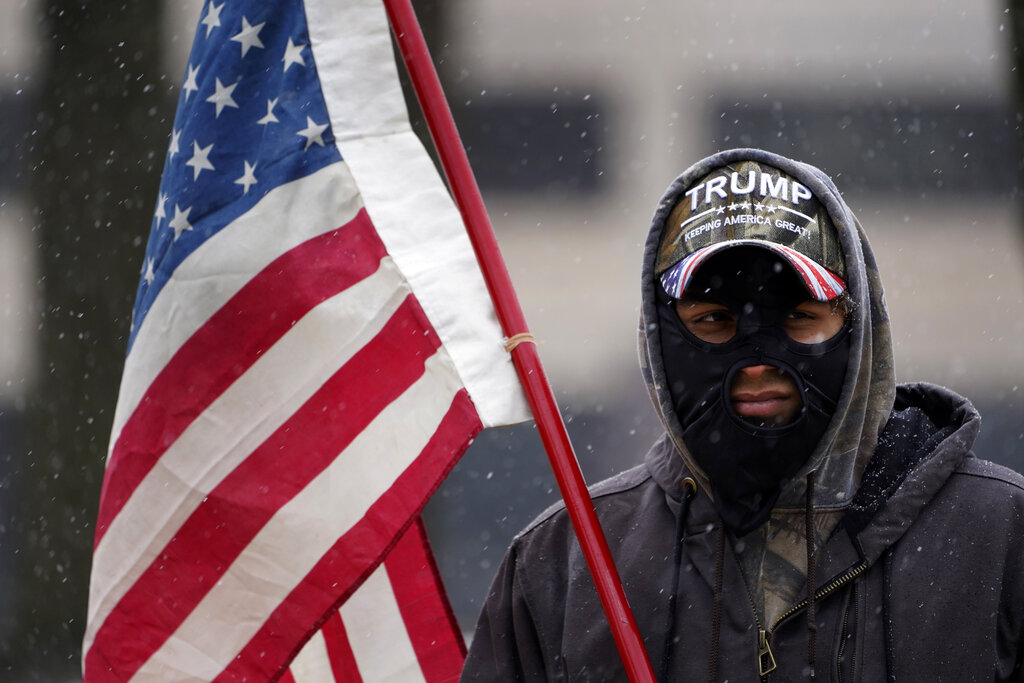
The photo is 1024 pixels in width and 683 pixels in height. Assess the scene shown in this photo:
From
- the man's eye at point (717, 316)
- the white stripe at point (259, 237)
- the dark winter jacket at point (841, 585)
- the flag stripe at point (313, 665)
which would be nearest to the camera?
the dark winter jacket at point (841, 585)

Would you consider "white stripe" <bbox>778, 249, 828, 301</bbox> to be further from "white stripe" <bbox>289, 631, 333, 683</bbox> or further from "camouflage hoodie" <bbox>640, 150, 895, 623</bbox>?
"white stripe" <bbox>289, 631, 333, 683</bbox>

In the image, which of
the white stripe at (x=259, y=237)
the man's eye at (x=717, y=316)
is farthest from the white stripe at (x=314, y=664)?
the man's eye at (x=717, y=316)

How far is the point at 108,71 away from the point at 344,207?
2990 millimetres

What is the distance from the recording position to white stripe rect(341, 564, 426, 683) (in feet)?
10.00

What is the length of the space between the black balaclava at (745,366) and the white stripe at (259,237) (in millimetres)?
719

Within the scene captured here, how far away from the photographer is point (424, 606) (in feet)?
10.1

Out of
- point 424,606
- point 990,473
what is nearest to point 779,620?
point 990,473

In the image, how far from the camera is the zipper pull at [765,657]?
2264 mm

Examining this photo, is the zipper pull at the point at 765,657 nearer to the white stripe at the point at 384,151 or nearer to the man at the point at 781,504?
the man at the point at 781,504

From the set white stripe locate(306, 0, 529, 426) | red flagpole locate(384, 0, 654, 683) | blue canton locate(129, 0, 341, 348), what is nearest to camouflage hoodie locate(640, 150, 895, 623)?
red flagpole locate(384, 0, 654, 683)

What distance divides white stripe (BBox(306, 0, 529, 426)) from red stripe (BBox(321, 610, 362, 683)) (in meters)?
0.94

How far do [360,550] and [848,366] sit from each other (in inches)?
37.4

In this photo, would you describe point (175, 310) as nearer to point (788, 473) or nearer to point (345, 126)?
point (345, 126)

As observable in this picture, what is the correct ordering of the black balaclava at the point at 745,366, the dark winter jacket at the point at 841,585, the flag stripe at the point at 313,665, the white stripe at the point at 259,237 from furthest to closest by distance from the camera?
the flag stripe at the point at 313,665, the white stripe at the point at 259,237, the black balaclava at the point at 745,366, the dark winter jacket at the point at 841,585
